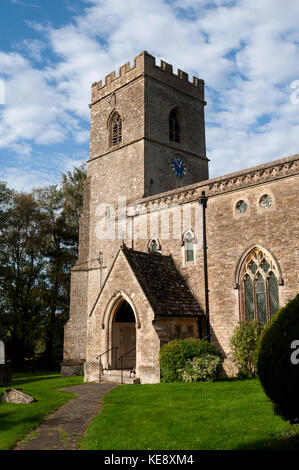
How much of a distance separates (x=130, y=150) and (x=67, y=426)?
813 inches

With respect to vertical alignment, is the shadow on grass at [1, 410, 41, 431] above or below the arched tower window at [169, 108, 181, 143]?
below

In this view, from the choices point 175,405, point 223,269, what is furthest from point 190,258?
point 175,405

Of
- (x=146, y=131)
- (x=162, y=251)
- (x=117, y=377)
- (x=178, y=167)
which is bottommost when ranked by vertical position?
(x=117, y=377)

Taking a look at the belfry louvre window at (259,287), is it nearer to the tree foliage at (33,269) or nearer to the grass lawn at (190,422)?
the grass lawn at (190,422)

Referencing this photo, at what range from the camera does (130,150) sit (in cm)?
2812

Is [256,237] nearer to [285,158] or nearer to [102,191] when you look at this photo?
[285,158]

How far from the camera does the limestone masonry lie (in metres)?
17.7

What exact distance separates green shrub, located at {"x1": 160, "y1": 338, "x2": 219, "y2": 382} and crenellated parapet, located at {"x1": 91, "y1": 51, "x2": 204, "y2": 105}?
1923cm

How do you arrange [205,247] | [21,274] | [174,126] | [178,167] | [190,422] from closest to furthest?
[190,422]
[205,247]
[178,167]
[174,126]
[21,274]

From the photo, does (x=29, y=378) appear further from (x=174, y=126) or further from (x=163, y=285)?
(x=174, y=126)

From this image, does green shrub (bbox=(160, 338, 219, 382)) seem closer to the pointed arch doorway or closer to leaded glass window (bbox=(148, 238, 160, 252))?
the pointed arch doorway

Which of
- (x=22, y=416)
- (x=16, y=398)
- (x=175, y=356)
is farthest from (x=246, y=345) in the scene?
(x=22, y=416)

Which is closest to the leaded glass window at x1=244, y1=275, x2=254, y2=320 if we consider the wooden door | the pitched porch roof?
the pitched porch roof

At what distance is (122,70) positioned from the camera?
30.3 metres
